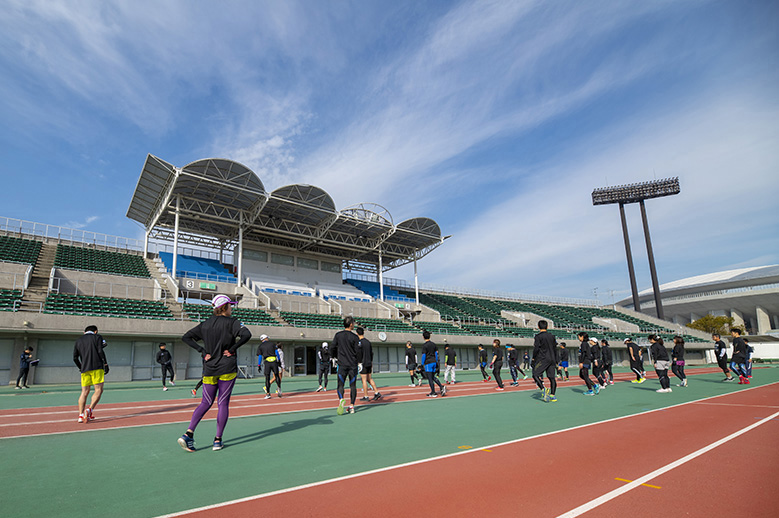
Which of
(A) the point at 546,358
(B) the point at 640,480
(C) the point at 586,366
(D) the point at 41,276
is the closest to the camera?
(B) the point at 640,480

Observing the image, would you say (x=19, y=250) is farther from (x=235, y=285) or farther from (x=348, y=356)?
(x=348, y=356)

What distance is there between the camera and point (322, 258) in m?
45.5

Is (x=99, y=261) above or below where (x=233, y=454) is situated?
above

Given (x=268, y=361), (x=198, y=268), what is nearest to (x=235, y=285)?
(x=198, y=268)

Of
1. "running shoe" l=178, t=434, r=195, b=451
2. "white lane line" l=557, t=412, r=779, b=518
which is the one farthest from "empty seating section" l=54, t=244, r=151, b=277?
"white lane line" l=557, t=412, r=779, b=518

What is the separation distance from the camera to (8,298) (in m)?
19.4

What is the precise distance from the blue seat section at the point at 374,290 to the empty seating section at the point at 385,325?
997 cm

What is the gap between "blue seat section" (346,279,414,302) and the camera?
154 feet

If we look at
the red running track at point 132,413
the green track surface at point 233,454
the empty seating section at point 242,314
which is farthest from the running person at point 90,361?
the empty seating section at point 242,314

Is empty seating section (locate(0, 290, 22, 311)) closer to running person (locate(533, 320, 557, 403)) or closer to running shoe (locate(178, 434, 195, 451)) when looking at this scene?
running shoe (locate(178, 434, 195, 451))

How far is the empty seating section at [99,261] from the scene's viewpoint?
2734cm

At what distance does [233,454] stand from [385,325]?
95.0ft

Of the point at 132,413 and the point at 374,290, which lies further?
the point at 374,290

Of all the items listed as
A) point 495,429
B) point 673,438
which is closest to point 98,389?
point 495,429
